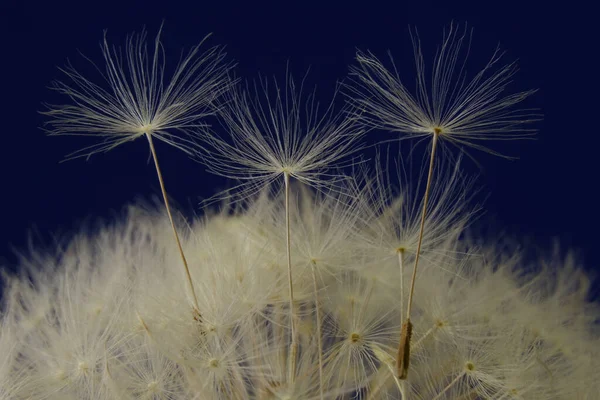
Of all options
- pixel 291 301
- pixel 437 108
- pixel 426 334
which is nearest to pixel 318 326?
pixel 291 301

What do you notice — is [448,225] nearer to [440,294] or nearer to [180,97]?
[440,294]

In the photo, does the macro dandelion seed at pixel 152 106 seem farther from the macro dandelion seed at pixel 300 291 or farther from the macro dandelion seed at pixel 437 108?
the macro dandelion seed at pixel 437 108

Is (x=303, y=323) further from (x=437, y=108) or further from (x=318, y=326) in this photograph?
(x=437, y=108)

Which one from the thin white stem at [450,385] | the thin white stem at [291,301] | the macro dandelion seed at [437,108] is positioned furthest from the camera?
the thin white stem at [450,385]

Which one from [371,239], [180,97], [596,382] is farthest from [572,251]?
[180,97]

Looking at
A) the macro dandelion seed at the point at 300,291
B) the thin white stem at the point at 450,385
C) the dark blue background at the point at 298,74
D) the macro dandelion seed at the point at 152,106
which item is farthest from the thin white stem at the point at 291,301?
the dark blue background at the point at 298,74

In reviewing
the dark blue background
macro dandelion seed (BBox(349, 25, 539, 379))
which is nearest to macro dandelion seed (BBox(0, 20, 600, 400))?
macro dandelion seed (BBox(349, 25, 539, 379))
